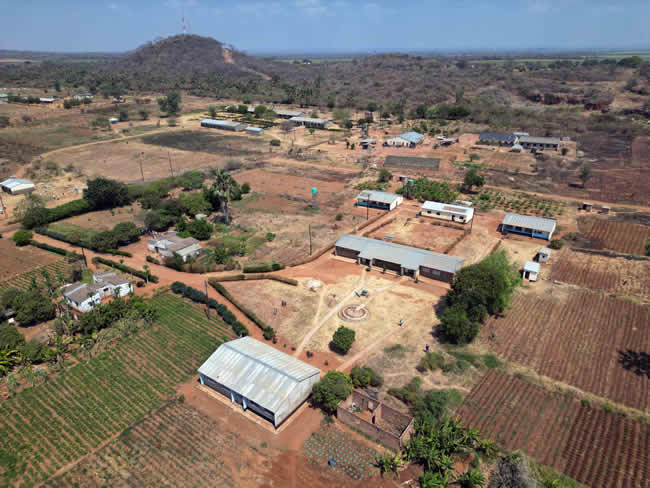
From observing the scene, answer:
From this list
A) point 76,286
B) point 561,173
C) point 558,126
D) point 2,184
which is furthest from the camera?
point 558,126

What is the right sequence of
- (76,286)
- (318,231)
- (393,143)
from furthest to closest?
1. (393,143)
2. (318,231)
3. (76,286)

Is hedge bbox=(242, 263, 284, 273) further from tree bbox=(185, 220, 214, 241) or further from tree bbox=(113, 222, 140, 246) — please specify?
tree bbox=(113, 222, 140, 246)

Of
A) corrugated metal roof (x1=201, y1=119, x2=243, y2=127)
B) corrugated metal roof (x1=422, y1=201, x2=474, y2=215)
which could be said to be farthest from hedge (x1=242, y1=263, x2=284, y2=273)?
corrugated metal roof (x1=201, y1=119, x2=243, y2=127)

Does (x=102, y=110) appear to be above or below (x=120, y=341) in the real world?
above

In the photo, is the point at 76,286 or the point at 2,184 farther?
the point at 2,184

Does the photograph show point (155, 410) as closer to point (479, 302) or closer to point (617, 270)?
point (479, 302)

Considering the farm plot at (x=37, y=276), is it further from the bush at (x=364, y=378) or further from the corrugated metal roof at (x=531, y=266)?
the corrugated metal roof at (x=531, y=266)

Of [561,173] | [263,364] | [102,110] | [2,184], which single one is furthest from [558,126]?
[102,110]
